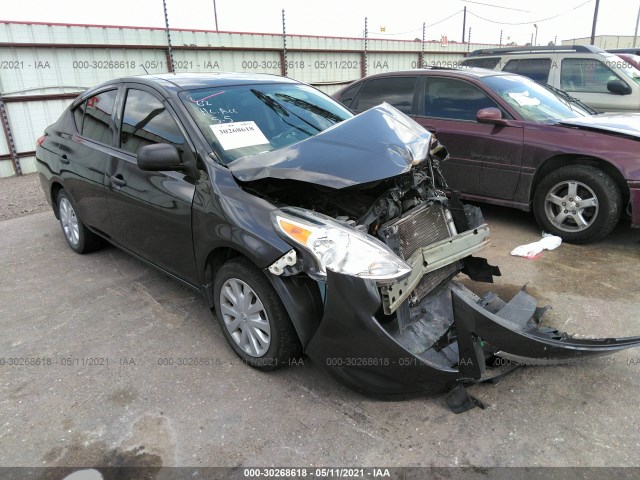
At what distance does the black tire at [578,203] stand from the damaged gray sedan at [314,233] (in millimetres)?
2011

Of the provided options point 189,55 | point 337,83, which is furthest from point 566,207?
point 337,83

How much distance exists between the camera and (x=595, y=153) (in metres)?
4.45

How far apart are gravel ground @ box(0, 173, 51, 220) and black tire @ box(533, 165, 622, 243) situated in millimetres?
6646

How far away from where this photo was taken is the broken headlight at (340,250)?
2.25m

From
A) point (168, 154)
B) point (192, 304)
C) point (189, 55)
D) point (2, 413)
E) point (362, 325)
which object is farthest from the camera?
point (189, 55)

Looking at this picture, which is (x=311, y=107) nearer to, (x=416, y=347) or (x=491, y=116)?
(x=416, y=347)

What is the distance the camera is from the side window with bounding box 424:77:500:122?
5.29 m

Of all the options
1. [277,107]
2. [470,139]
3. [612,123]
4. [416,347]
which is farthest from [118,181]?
[612,123]

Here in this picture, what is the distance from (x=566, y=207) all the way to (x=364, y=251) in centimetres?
331

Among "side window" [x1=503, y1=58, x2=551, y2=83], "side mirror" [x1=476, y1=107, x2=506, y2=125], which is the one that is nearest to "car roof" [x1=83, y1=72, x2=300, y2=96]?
"side mirror" [x1=476, y1=107, x2=506, y2=125]

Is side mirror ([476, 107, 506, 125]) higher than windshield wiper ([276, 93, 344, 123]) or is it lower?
lower

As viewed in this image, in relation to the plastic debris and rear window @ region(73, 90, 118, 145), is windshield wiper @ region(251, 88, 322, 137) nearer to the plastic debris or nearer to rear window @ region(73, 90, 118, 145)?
rear window @ region(73, 90, 118, 145)

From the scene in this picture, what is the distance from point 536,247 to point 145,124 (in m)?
3.66

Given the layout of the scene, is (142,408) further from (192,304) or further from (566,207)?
(566,207)
